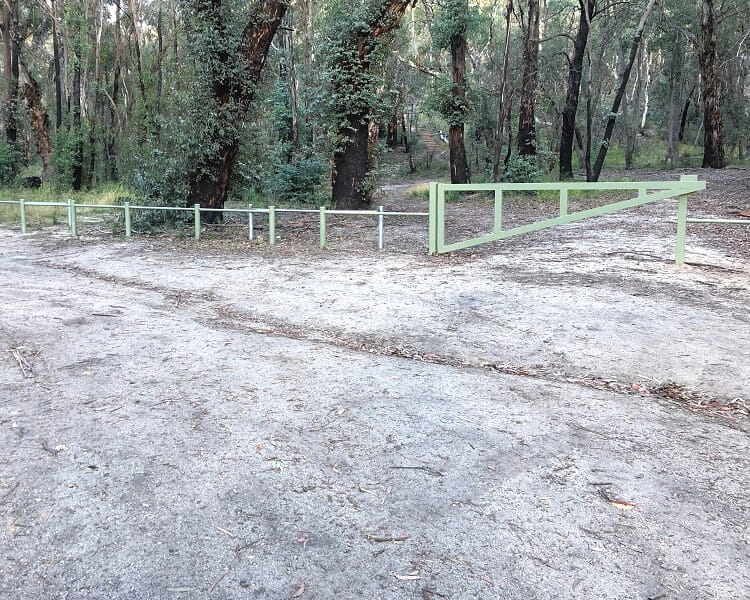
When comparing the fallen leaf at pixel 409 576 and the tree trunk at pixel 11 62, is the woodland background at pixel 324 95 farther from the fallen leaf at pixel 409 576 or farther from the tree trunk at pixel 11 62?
the fallen leaf at pixel 409 576

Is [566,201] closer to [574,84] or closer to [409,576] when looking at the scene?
[409,576]

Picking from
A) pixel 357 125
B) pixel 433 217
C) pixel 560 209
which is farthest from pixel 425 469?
pixel 357 125

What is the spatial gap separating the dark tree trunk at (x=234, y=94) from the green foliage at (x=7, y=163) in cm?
1812

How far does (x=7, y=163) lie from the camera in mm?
29062

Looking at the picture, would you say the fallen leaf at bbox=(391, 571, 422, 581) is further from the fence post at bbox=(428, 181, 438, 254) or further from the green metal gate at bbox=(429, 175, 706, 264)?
the fence post at bbox=(428, 181, 438, 254)

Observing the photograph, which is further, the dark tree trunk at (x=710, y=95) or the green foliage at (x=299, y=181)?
the dark tree trunk at (x=710, y=95)

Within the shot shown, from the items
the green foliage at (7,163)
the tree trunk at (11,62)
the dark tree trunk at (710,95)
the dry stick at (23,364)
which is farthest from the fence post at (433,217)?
the green foliage at (7,163)

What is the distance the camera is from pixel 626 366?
5.38 meters

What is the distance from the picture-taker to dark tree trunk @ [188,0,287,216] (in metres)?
14.8

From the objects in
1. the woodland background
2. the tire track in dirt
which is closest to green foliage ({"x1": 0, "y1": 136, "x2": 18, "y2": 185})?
the woodland background

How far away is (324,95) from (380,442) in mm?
14408

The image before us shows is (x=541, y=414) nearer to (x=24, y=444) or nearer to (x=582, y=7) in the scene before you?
(x=24, y=444)

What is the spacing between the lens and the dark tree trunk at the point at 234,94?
14.8 metres

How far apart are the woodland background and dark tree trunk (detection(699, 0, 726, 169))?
0.06m
